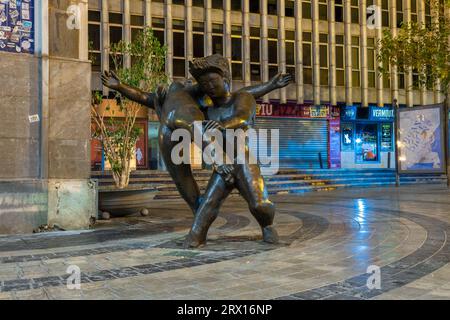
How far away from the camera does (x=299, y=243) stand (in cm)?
599

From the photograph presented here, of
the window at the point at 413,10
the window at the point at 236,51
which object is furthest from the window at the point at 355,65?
the window at the point at 236,51

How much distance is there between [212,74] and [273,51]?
23605mm

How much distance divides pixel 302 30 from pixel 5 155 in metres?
24.3

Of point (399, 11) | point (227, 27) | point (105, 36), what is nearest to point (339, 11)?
point (399, 11)

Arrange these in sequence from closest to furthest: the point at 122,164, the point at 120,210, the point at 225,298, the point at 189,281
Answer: the point at 225,298, the point at 189,281, the point at 120,210, the point at 122,164

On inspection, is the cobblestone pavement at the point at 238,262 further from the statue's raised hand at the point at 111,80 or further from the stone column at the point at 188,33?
the stone column at the point at 188,33

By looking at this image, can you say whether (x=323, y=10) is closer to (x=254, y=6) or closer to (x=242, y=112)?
(x=254, y=6)

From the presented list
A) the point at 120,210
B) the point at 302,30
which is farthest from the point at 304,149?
the point at 120,210

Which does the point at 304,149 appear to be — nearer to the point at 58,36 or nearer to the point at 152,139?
the point at 152,139

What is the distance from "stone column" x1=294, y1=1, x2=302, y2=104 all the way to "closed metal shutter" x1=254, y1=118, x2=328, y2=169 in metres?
1.56

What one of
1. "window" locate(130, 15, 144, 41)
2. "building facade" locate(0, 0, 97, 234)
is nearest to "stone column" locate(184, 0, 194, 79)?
"window" locate(130, 15, 144, 41)

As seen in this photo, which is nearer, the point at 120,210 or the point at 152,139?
the point at 120,210

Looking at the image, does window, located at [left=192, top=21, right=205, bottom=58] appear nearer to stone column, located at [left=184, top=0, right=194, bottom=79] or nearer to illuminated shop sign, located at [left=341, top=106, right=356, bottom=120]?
stone column, located at [left=184, top=0, right=194, bottom=79]

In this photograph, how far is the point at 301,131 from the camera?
29.1 m
